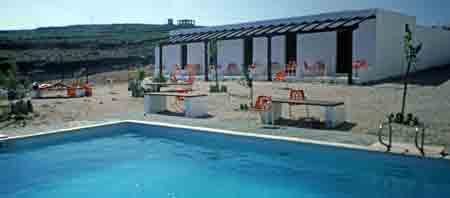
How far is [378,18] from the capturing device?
17.6 metres

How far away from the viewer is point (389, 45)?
61.1ft

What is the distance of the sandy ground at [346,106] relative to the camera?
7.63m

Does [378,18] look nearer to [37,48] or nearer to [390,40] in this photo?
[390,40]

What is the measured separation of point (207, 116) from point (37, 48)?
37137 mm

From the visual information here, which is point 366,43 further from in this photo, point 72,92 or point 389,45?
point 72,92

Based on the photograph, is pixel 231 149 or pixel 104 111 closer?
pixel 231 149

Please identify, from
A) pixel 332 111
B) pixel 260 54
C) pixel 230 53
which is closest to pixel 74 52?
pixel 230 53

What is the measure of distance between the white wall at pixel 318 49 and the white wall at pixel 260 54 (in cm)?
208

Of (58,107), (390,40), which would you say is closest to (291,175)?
(58,107)

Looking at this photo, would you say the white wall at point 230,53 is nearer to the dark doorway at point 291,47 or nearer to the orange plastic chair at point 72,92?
the dark doorway at point 291,47

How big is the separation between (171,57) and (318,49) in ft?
37.1

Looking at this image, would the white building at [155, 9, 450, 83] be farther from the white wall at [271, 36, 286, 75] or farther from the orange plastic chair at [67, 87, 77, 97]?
the orange plastic chair at [67, 87, 77, 97]

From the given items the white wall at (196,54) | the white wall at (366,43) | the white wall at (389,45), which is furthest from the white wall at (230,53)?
the white wall at (389,45)

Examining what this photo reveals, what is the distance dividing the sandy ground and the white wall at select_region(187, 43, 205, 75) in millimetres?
10934
